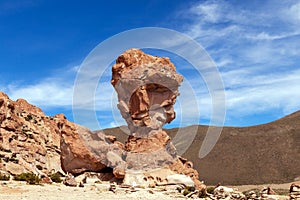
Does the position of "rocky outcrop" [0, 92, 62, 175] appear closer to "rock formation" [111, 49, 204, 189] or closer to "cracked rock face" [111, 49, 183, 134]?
"rock formation" [111, 49, 204, 189]

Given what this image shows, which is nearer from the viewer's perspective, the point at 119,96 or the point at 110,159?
the point at 110,159

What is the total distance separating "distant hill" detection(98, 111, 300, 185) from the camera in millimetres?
82812

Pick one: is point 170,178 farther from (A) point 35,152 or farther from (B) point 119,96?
(A) point 35,152

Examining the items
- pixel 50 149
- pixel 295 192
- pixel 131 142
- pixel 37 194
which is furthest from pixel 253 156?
pixel 37 194

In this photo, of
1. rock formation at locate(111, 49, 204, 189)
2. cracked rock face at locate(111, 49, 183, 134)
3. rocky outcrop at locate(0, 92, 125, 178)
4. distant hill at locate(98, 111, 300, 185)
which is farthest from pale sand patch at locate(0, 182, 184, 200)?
distant hill at locate(98, 111, 300, 185)

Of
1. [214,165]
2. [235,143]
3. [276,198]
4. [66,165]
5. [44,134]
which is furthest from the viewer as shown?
[235,143]

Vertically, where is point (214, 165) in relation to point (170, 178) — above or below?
above

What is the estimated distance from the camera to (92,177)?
3130 centimetres

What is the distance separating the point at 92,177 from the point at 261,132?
8515 centimetres

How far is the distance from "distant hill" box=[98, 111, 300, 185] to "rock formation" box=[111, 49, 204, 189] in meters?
46.3

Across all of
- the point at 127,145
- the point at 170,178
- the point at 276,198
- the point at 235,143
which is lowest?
the point at 276,198

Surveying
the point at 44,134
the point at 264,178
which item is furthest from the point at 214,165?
the point at 44,134

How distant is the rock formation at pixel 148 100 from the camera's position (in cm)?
3309

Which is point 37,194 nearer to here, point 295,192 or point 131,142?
point 131,142
